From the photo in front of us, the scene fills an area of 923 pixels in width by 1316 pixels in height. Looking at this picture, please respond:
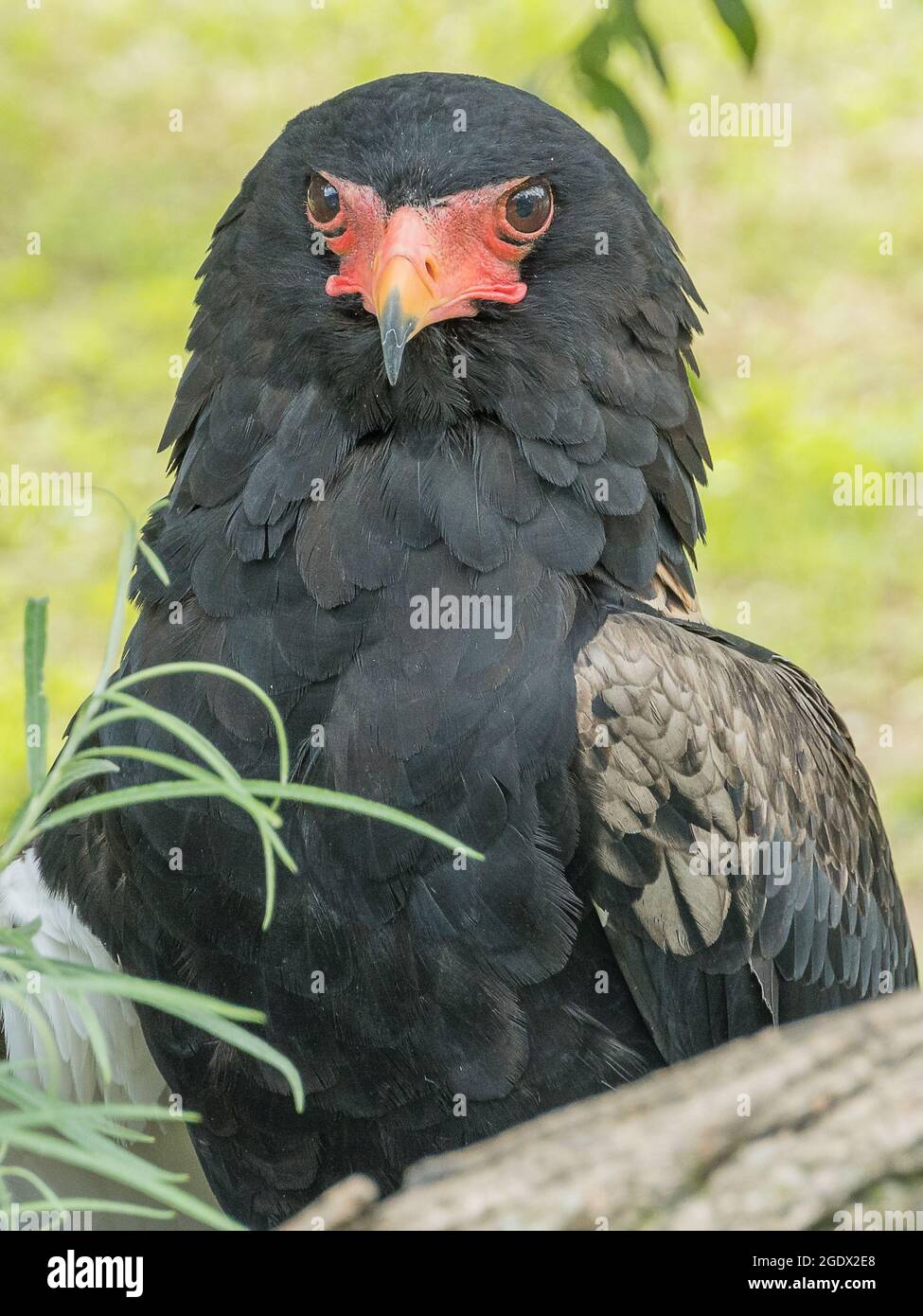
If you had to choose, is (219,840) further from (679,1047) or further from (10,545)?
(10,545)

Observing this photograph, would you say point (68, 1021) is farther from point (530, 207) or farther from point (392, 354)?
point (530, 207)

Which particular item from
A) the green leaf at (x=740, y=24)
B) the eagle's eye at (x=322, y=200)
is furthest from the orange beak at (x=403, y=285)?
the green leaf at (x=740, y=24)

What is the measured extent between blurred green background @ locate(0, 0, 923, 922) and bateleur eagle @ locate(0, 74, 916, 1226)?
4.11m

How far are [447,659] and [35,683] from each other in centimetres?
164

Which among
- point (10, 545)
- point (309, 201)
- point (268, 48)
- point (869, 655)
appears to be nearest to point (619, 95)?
point (309, 201)

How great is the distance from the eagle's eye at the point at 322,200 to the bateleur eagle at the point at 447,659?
1cm

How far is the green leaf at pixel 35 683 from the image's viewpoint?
189cm

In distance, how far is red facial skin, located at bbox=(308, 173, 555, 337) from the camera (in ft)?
11.5

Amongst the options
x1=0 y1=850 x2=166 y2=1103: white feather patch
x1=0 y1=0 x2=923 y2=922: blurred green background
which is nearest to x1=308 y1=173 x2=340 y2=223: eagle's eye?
x1=0 y1=850 x2=166 y2=1103: white feather patch

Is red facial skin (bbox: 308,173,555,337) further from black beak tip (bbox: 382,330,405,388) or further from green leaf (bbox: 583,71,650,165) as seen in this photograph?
green leaf (bbox: 583,71,650,165)

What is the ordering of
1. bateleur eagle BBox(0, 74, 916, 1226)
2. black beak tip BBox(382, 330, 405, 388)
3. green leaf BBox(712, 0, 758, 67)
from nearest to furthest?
black beak tip BBox(382, 330, 405, 388) → bateleur eagle BBox(0, 74, 916, 1226) → green leaf BBox(712, 0, 758, 67)

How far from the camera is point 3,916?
404 centimetres

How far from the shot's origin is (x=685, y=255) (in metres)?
10.8

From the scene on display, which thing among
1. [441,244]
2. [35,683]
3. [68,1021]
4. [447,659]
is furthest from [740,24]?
[35,683]
